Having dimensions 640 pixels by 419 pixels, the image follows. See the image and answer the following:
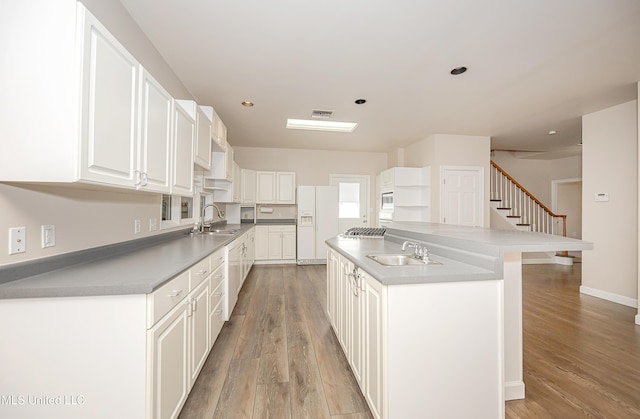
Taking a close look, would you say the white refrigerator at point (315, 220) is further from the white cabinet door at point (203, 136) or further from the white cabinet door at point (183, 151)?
the white cabinet door at point (183, 151)

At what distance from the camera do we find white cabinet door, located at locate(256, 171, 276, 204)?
5863 millimetres

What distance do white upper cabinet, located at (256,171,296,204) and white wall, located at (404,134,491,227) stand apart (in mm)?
2872

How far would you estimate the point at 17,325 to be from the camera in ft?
3.54

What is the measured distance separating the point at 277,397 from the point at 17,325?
1.39 meters

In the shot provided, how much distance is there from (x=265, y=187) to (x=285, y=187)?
43cm

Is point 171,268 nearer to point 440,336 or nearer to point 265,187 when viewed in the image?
point 440,336

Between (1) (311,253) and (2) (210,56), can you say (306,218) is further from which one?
(2) (210,56)

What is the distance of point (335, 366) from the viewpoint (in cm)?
209

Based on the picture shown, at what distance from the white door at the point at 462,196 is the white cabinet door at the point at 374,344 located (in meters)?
3.96

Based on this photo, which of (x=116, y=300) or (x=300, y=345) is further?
(x=300, y=345)

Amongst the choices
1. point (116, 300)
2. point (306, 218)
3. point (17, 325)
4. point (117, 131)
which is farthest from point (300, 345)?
point (306, 218)

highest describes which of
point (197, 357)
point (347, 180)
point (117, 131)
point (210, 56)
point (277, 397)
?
point (210, 56)

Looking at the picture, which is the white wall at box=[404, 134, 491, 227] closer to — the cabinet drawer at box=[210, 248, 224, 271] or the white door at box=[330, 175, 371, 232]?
the white door at box=[330, 175, 371, 232]

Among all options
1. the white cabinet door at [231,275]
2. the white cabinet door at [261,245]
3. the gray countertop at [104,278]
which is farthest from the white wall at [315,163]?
the gray countertop at [104,278]
